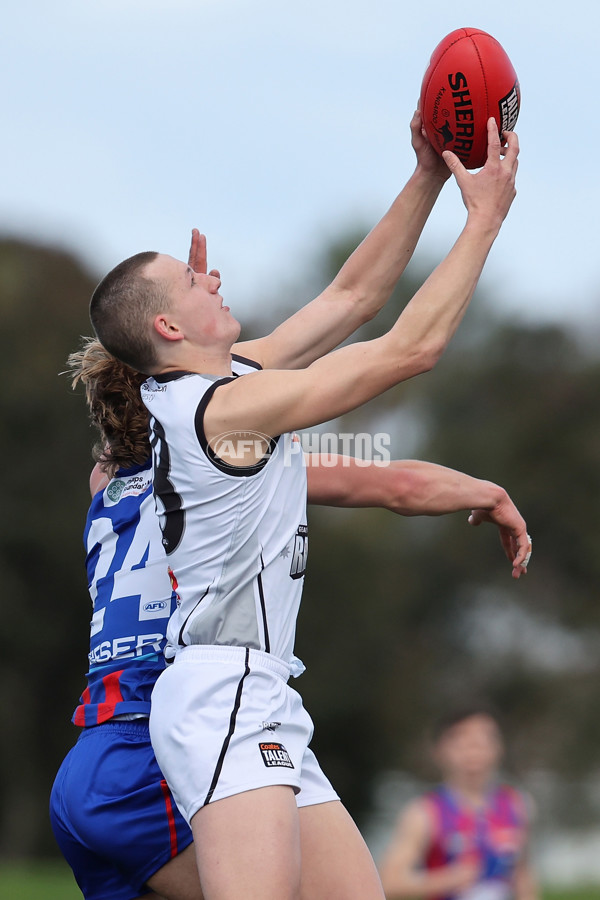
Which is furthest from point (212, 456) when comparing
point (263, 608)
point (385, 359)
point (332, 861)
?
point (332, 861)

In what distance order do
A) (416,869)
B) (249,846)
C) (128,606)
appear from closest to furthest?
(249,846) < (128,606) < (416,869)

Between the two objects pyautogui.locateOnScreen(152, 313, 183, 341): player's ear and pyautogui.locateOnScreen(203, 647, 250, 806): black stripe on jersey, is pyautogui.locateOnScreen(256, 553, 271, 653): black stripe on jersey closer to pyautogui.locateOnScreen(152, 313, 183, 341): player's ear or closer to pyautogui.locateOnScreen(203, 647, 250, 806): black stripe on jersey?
pyautogui.locateOnScreen(203, 647, 250, 806): black stripe on jersey

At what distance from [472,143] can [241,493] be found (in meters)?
1.59

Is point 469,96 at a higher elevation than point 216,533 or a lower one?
higher

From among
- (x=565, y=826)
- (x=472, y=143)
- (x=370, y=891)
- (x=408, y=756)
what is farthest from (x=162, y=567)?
(x=565, y=826)

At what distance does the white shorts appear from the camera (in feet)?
11.6

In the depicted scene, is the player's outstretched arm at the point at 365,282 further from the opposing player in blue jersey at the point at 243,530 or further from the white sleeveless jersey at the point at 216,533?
the white sleeveless jersey at the point at 216,533

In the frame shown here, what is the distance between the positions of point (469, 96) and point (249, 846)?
8.68 feet

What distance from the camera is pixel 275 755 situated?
3604 millimetres

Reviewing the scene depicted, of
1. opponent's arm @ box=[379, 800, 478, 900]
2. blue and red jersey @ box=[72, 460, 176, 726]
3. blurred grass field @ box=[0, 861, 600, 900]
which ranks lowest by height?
blurred grass field @ box=[0, 861, 600, 900]

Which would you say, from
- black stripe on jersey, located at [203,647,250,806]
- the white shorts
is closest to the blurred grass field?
the white shorts

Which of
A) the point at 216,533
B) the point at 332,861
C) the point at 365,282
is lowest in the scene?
the point at 332,861

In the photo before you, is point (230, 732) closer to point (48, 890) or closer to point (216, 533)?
point (216, 533)

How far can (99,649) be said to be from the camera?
4277 millimetres
